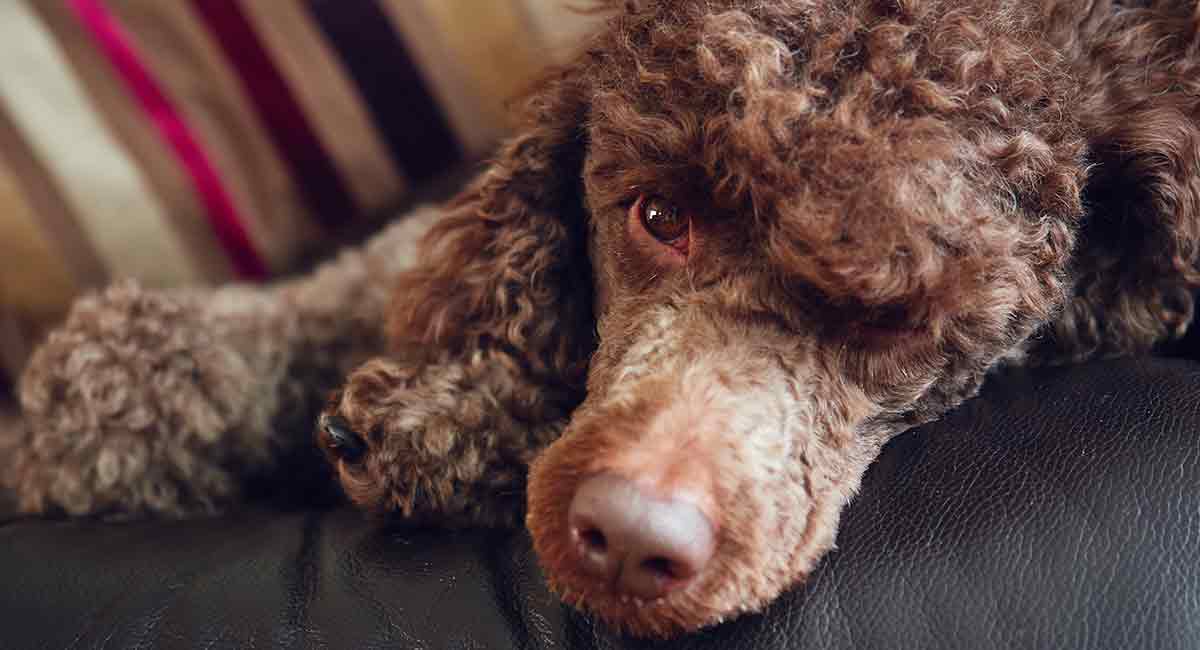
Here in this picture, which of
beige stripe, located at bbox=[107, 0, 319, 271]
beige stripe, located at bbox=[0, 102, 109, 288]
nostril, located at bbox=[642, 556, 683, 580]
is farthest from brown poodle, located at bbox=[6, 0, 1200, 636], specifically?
beige stripe, located at bbox=[107, 0, 319, 271]

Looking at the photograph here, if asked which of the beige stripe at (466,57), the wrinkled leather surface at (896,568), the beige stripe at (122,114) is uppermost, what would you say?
the beige stripe at (122,114)

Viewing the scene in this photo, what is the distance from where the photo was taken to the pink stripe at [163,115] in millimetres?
2365

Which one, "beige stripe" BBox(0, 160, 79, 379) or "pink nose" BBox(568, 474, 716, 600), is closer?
"pink nose" BBox(568, 474, 716, 600)

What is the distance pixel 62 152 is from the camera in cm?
231

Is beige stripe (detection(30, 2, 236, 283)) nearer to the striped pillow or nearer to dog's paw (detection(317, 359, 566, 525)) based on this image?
the striped pillow

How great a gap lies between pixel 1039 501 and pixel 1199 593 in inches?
7.5

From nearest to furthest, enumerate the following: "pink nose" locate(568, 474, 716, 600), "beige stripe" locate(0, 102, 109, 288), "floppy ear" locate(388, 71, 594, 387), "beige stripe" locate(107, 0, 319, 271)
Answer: "pink nose" locate(568, 474, 716, 600) < "floppy ear" locate(388, 71, 594, 387) < "beige stripe" locate(0, 102, 109, 288) < "beige stripe" locate(107, 0, 319, 271)

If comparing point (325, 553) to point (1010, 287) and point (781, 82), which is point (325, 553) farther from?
point (1010, 287)

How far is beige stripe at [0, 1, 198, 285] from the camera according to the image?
231 centimetres

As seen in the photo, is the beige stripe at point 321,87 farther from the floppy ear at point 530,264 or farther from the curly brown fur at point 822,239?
the curly brown fur at point 822,239

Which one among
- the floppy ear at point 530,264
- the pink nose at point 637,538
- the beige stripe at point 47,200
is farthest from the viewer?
the beige stripe at point 47,200

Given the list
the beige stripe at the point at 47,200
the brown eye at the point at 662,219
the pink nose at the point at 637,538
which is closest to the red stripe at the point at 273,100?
the beige stripe at the point at 47,200

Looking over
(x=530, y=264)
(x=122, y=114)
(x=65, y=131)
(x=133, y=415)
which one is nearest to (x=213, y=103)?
(x=122, y=114)

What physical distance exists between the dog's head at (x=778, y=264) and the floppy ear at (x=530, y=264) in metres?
0.12
